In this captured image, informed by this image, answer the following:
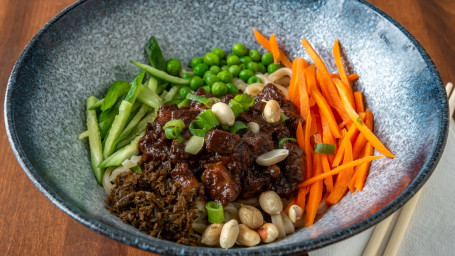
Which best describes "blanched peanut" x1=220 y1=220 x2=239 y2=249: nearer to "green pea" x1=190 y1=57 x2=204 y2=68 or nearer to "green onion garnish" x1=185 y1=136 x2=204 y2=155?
"green onion garnish" x1=185 y1=136 x2=204 y2=155

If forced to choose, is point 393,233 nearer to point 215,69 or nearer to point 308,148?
point 308,148

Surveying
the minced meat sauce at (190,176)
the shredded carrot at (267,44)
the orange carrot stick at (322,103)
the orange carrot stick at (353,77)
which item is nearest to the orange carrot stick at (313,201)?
the minced meat sauce at (190,176)

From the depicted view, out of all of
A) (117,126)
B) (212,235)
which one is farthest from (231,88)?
(212,235)

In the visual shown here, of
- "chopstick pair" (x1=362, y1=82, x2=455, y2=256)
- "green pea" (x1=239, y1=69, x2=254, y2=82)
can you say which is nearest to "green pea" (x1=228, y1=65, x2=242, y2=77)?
"green pea" (x1=239, y1=69, x2=254, y2=82)

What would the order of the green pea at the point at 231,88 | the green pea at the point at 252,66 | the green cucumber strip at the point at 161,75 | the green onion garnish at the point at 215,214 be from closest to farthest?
the green onion garnish at the point at 215,214 → the green cucumber strip at the point at 161,75 → the green pea at the point at 231,88 → the green pea at the point at 252,66

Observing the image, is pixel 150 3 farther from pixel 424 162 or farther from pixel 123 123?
pixel 424 162

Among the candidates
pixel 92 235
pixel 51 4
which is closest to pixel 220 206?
pixel 92 235

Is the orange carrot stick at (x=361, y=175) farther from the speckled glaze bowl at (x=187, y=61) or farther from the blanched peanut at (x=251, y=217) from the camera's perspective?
the blanched peanut at (x=251, y=217)
